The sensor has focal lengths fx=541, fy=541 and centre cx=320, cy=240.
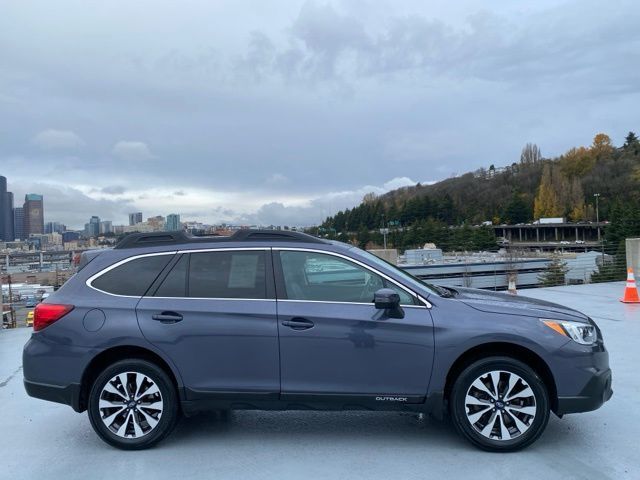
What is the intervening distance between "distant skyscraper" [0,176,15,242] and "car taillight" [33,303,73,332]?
10.3m

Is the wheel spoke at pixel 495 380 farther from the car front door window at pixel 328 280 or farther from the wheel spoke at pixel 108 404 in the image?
the wheel spoke at pixel 108 404

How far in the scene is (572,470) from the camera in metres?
3.60

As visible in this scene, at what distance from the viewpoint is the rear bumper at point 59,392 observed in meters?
4.06

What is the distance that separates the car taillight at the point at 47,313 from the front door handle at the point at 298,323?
168cm

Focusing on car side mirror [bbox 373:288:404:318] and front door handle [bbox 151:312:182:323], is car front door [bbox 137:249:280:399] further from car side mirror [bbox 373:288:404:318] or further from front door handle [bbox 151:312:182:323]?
car side mirror [bbox 373:288:404:318]

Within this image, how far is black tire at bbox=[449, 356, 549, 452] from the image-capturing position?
3.86m

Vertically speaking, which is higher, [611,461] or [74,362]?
[74,362]

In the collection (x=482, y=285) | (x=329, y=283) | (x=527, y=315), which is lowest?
(x=482, y=285)

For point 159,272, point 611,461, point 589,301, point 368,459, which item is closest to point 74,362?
point 159,272

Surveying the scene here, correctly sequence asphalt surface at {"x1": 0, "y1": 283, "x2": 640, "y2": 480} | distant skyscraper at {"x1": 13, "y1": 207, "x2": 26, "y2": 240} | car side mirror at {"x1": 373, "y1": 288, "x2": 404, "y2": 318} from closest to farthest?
asphalt surface at {"x1": 0, "y1": 283, "x2": 640, "y2": 480}
car side mirror at {"x1": 373, "y1": 288, "x2": 404, "y2": 318}
distant skyscraper at {"x1": 13, "y1": 207, "x2": 26, "y2": 240}

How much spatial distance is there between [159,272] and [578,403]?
3269 mm

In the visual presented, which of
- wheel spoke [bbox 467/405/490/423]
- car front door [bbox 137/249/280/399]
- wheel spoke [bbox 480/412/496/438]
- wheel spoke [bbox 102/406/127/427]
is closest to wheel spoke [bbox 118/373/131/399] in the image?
wheel spoke [bbox 102/406/127/427]

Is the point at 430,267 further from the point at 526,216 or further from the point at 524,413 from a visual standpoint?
the point at 526,216

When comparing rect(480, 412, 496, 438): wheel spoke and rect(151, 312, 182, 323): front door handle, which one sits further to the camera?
rect(151, 312, 182, 323): front door handle
